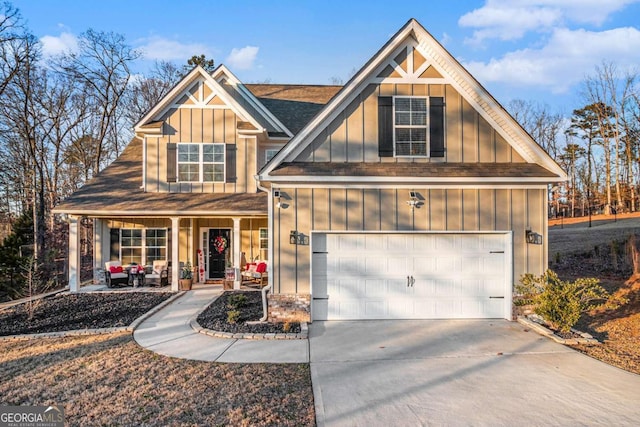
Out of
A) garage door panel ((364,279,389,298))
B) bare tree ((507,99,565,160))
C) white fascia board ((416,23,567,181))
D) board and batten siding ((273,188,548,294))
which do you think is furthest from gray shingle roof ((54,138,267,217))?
bare tree ((507,99,565,160))

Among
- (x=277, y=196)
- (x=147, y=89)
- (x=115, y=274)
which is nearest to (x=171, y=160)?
(x=115, y=274)

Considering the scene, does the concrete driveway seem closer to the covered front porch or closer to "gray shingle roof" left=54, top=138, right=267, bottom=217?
"gray shingle roof" left=54, top=138, right=267, bottom=217

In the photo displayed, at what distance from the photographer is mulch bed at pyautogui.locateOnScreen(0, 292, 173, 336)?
7832 mm

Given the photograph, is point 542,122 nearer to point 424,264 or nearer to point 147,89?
point 424,264

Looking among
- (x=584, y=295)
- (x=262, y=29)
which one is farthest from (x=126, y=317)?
(x=262, y=29)

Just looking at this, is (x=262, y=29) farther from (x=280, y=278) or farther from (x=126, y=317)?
(x=126, y=317)

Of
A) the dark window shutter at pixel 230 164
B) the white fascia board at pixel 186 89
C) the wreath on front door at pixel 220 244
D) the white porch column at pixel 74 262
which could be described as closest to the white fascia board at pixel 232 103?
the white fascia board at pixel 186 89

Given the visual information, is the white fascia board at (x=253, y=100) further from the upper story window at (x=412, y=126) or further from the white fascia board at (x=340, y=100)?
the upper story window at (x=412, y=126)

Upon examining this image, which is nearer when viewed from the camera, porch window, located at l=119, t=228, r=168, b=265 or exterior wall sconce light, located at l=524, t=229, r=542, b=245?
exterior wall sconce light, located at l=524, t=229, r=542, b=245

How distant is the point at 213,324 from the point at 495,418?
555 cm

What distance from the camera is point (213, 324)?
7621 millimetres

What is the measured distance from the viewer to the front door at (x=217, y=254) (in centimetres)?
1338

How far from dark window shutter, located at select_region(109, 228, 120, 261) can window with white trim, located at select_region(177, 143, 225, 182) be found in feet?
10.7

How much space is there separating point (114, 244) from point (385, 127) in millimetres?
10728
